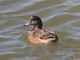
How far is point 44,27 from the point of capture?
11.9 metres

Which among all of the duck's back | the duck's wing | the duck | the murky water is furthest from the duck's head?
the duck's wing

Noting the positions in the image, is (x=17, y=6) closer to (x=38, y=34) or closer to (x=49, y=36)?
(x=38, y=34)

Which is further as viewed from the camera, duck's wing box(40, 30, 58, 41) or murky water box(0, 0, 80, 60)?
duck's wing box(40, 30, 58, 41)

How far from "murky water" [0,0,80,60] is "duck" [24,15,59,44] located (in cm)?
17

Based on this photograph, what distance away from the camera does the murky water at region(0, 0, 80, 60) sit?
32.8 ft

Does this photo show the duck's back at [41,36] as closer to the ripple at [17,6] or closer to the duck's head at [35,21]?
the duck's head at [35,21]

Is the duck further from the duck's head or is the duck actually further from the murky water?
the murky water

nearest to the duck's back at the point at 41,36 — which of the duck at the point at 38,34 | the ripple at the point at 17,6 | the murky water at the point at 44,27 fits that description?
the duck at the point at 38,34

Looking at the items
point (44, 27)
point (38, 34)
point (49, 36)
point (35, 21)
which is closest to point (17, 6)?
point (44, 27)

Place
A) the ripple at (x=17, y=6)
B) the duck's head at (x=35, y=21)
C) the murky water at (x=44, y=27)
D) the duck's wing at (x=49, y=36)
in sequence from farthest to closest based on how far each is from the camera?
the ripple at (x=17, y=6)
the duck's head at (x=35, y=21)
the duck's wing at (x=49, y=36)
the murky water at (x=44, y=27)

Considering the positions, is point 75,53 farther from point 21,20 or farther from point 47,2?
point 47,2

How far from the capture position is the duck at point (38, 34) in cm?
1062

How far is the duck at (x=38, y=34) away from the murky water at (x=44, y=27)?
0.17 meters

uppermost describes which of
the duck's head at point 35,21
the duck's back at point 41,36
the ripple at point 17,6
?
the ripple at point 17,6
